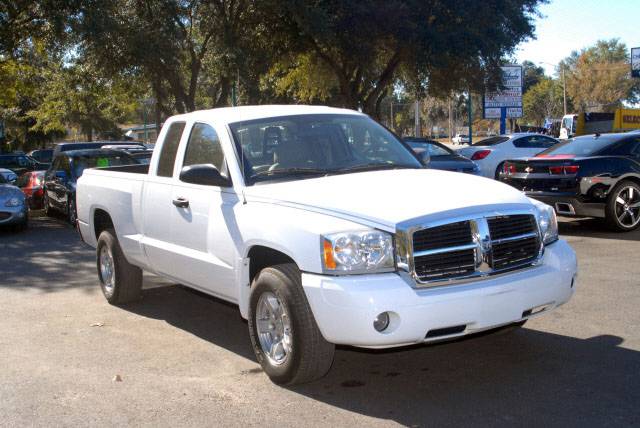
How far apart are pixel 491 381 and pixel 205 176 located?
2.46 metres

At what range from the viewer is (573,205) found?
11.6 metres

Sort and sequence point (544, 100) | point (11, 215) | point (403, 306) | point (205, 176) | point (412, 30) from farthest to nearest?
1. point (544, 100)
2. point (412, 30)
3. point (11, 215)
4. point (205, 176)
5. point (403, 306)

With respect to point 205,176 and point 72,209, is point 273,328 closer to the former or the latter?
point 205,176

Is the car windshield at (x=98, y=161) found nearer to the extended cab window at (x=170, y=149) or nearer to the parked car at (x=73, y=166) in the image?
the parked car at (x=73, y=166)

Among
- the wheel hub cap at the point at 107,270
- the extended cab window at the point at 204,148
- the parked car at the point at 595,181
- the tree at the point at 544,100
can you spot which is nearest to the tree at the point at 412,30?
the parked car at the point at 595,181

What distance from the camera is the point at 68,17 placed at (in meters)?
19.3

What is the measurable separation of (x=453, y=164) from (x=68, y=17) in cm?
1034

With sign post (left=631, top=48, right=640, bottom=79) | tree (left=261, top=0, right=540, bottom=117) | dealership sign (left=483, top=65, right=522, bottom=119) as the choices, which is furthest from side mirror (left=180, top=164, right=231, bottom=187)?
sign post (left=631, top=48, right=640, bottom=79)

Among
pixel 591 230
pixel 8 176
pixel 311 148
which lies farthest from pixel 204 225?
pixel 8 176

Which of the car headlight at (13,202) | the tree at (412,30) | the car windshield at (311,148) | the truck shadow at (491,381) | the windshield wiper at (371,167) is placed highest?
the tree at (412,30)

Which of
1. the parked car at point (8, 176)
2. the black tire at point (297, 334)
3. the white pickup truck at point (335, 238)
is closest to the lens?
the white pickup truck at point (335, 238)

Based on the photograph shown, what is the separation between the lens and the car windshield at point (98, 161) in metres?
15.1

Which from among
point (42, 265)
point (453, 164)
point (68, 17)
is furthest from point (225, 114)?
point (68, 17)

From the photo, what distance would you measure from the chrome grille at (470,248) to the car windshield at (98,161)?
11314 millimetres
